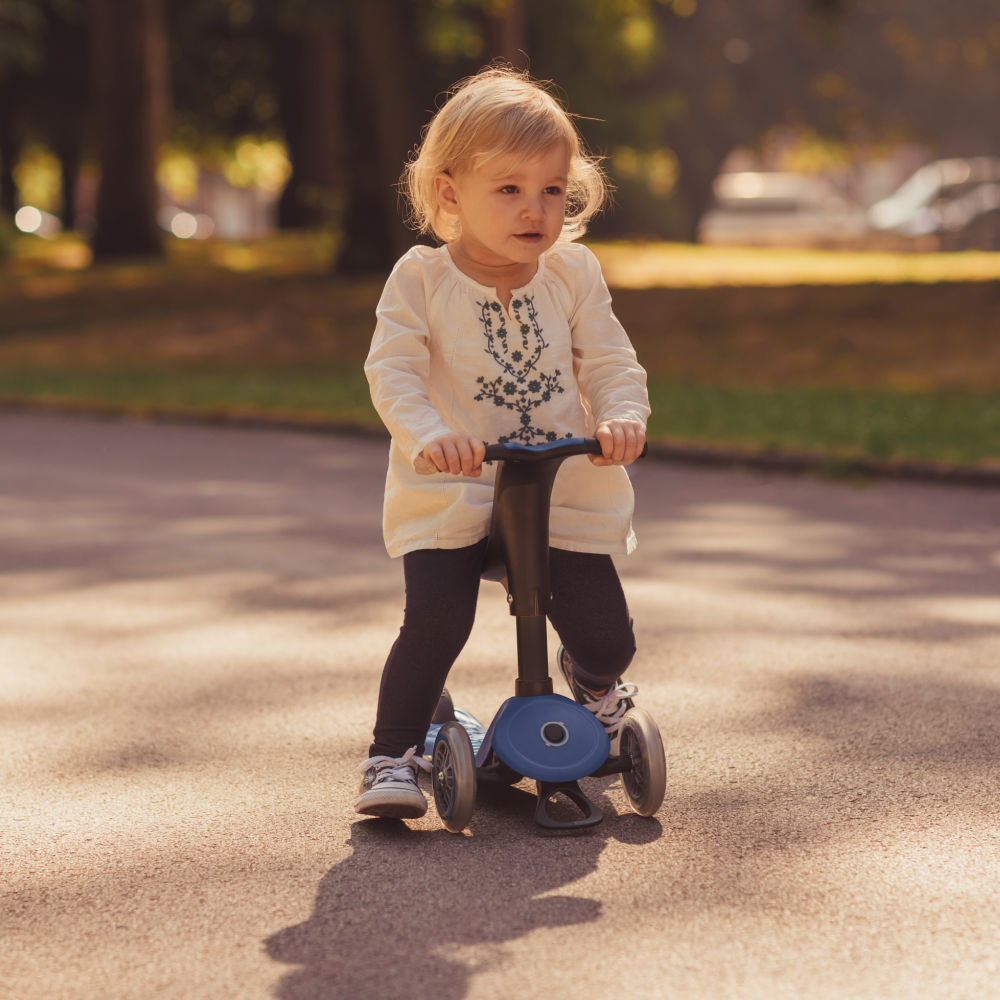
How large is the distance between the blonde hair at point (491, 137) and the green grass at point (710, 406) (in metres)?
5.80

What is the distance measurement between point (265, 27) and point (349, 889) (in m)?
32.1

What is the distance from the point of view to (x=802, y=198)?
5497 cm

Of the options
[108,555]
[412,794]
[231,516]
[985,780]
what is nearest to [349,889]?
[412,794]

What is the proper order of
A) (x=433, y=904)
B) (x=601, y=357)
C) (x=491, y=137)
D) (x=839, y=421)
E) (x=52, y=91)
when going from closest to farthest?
1. (x=433, y=904)
2. (x=491, y=137)
3. (x=601, y=357)
4. (x=839, y=421)
5. (x=52, y=91)

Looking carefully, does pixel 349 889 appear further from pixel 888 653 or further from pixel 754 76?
pixel 754 76

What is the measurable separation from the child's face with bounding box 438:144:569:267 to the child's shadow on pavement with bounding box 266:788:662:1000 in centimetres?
124

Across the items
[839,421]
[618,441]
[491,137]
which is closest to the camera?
[618,441]

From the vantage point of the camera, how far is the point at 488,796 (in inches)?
150

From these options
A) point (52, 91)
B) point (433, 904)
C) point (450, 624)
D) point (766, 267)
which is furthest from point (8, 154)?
point (433, 904)

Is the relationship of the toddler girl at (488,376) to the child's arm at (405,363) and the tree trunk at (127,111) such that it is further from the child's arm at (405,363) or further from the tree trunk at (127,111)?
the tree trunk at (127,111)

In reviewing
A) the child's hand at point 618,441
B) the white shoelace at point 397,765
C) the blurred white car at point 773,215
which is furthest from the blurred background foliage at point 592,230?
the white shoelace at point 397,765

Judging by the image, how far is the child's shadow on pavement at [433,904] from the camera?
2814 millimetres

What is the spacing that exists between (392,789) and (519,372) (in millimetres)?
934

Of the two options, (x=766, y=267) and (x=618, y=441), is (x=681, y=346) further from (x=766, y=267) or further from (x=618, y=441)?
(x=618, y=441)
